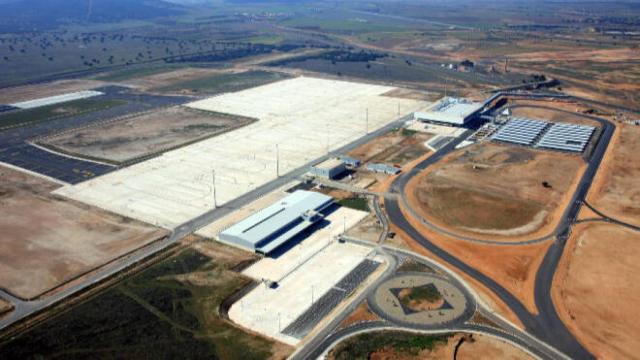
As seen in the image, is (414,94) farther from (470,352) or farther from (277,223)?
(470,352)

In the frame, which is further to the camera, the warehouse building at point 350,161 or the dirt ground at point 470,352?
the warehouse building at point 350,161

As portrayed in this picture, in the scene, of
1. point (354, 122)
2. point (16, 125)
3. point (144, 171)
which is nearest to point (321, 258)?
point (144, 171)

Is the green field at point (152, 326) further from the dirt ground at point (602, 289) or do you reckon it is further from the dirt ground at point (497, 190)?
the dirt ground at point (497, 190)

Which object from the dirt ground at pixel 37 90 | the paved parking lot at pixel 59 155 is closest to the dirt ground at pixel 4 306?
the paved parking lot at pixel 59 155

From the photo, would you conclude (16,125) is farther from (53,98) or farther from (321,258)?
(321,258)

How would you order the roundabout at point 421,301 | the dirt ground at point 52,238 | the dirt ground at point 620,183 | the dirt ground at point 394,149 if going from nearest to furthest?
the roundabout at point 421,301 < the dirt ground at point 52,238 < the dirt ground at point 620,183 < the dirt ground at point 394,149

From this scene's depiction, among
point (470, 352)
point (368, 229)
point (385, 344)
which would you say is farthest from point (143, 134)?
point (470, 352)
